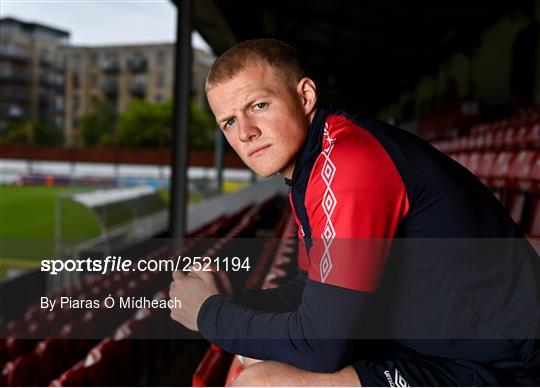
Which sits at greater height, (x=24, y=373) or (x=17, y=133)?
(x=17, y=133)

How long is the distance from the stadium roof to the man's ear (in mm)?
2944

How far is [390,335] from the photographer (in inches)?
27.2

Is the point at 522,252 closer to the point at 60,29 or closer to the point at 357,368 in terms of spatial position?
the point at 357,368

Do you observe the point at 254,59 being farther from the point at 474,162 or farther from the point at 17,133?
the point at 17,133

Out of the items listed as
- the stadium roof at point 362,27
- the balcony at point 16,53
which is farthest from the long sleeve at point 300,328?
the balcony at point 16,53

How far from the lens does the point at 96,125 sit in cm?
Result: 2931

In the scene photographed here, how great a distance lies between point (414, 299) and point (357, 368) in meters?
0.12

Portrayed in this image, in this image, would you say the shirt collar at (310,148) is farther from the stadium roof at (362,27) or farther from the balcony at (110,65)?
the balcony at (110,65)

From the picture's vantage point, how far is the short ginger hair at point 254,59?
2.15 ft

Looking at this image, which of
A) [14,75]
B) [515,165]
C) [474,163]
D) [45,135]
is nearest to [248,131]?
[515,165]

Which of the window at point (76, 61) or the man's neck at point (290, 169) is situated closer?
the man's neck at point (290, 169)

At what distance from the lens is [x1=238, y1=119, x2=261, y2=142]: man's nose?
67cm

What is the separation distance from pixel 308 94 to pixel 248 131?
0.31ft

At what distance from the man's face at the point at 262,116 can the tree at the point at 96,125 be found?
94.1 ft
